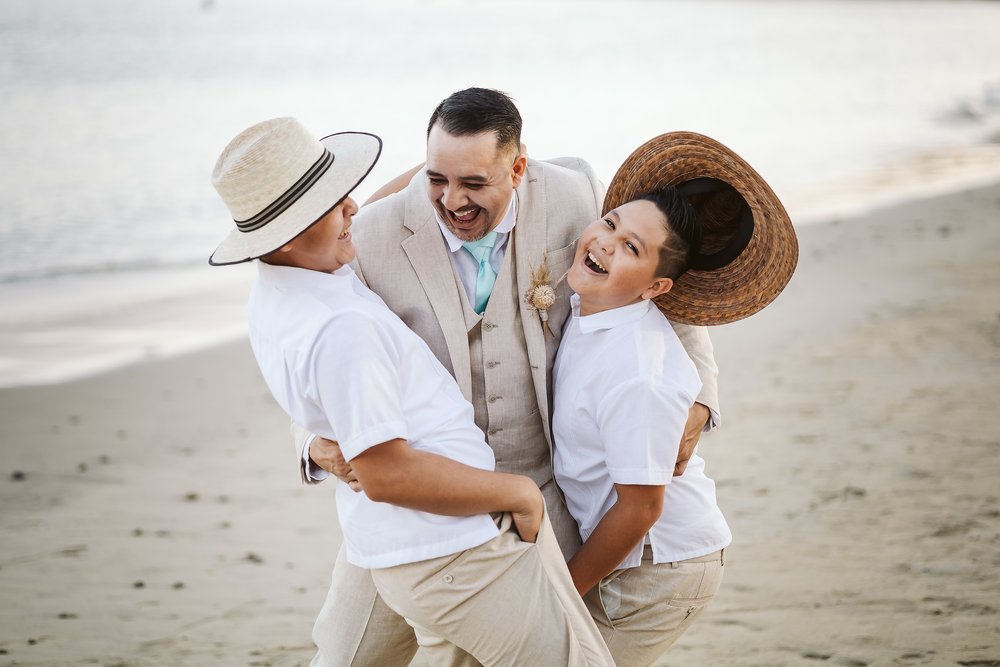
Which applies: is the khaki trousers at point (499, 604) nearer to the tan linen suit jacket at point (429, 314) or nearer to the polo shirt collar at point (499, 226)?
the tan linen suit jacket at point (429, 314)

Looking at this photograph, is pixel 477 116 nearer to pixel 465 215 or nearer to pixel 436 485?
pixel 465 215

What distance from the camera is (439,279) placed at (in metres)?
3.09

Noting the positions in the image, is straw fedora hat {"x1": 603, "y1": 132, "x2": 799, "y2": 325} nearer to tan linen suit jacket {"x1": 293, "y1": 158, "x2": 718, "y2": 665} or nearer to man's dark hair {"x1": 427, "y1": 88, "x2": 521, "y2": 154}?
tan linen suit jacket {"x1": 293, "y1": 158, "x2": 718, "y2": 665}

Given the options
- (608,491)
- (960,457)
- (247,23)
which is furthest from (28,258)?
(247,23)

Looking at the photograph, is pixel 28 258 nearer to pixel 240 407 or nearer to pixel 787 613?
pixel 240 407

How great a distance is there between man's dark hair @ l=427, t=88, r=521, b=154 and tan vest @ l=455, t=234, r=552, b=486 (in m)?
0.29

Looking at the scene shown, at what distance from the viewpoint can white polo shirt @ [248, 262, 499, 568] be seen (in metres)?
2.26

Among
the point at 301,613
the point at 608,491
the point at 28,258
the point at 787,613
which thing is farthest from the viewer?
the point at 28,258

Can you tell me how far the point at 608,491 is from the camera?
115 inches

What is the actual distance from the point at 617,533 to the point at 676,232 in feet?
2.72

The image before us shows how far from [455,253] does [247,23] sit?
187 ft

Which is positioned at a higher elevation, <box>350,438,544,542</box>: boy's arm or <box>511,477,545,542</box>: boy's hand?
<box>350,438,544,542</box>: boy's arm

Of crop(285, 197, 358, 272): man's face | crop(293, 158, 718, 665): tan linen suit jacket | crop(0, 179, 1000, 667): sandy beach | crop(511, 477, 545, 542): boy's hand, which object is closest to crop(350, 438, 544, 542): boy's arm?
crop(511, 477, 545, 542): boy's hand

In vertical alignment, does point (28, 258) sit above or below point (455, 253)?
below
